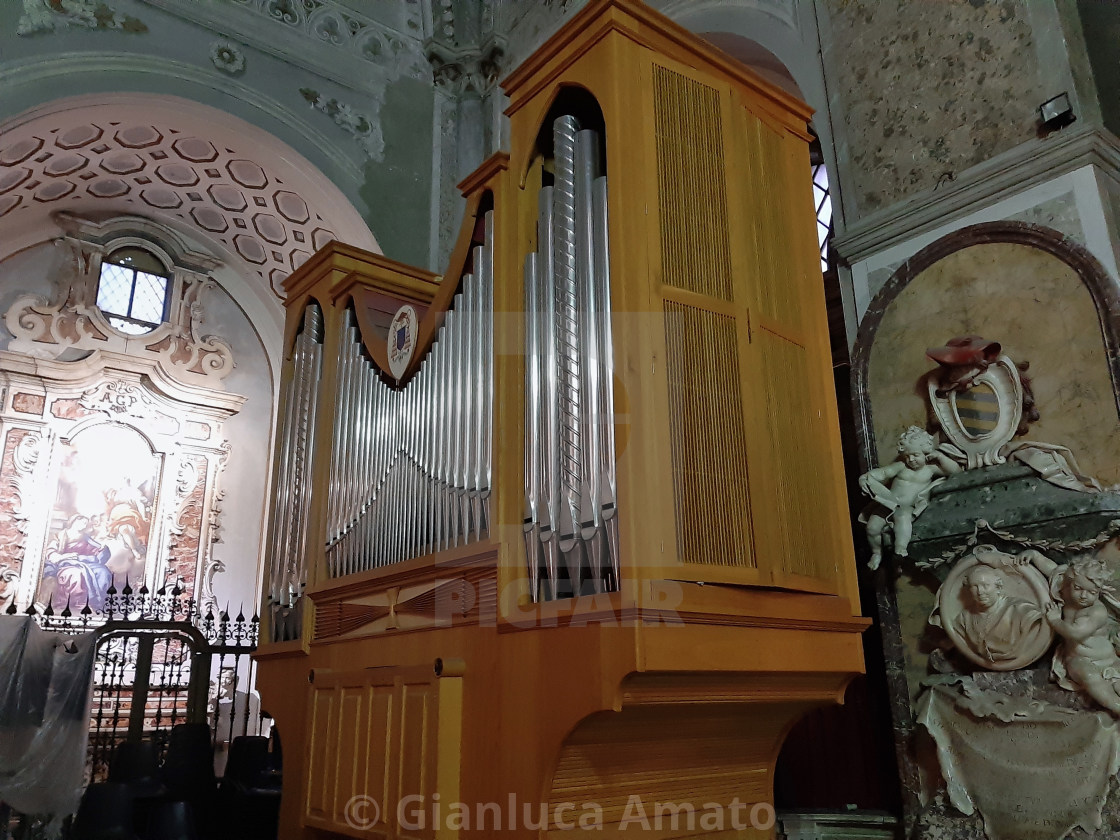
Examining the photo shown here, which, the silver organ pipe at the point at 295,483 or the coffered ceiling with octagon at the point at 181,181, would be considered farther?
the coffered ceiling with octagon at the point at 181,181

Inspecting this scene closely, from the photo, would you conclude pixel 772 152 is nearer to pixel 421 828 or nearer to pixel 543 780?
pixel 543 780

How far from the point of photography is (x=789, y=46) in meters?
5.59

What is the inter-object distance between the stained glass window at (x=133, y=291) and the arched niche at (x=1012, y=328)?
A: 8.96 metres

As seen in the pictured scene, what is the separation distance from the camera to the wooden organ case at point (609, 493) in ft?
9.24

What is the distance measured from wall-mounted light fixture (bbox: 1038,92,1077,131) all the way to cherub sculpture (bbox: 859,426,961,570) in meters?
1.48

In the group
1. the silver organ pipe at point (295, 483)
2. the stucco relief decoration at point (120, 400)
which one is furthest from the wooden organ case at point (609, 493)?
the stucco relief decoration at point (120, 400)

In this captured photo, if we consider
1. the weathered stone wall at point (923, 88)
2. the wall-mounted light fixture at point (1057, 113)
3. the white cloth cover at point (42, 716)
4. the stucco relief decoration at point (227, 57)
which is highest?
the stucco relief decoration at point (227, 57)

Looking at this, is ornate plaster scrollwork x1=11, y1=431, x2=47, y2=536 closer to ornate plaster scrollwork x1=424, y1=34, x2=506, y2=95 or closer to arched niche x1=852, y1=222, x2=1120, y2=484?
ornate plaster scrollwork x1=424, y1=34, x2=506, y2=95

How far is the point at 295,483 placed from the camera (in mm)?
5176

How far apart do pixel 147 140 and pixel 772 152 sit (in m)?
6.42

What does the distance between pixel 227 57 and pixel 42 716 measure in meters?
5.19

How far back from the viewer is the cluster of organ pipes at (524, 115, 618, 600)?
288 cm

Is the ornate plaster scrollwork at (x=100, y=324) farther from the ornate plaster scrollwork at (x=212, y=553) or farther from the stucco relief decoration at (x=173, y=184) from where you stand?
the ornate plaster scrollwork at (x=212, y=553)

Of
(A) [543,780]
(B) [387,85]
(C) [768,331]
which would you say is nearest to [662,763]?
(A) [543,780]
